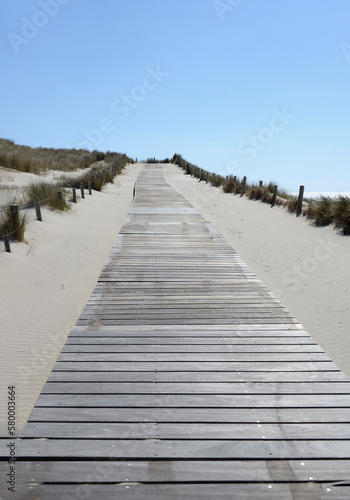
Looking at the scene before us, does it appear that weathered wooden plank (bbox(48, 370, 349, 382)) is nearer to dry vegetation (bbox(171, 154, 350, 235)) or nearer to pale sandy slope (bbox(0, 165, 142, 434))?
pale sandy slope (bbox(0, 165, 142, 434))

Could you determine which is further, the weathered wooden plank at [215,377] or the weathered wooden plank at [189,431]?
the weathered wooden plank at [215,377]

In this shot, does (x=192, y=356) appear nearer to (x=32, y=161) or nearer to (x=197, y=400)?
(x=197, y=400)

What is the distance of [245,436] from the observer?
2451mm

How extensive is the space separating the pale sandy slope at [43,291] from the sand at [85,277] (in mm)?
11

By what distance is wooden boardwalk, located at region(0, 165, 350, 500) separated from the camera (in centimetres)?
214

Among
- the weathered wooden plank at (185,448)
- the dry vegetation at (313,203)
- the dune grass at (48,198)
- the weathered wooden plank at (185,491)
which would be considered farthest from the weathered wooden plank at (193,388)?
the dune grass at (48,198)

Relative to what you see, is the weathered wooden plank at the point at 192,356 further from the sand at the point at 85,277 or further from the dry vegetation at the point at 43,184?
the dry vegetation at the point at 43,184

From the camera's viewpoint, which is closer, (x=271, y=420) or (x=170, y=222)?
(x=271, y=420)

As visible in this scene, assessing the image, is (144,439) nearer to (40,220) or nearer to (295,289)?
(295,289)

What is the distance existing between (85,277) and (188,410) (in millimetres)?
4422

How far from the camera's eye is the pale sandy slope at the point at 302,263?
5.07 m

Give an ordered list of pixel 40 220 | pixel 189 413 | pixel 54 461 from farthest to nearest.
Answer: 1. pixel 40 220
2. pixel 189 413
3. pixel 54 461

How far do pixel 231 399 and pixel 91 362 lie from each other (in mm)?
1201

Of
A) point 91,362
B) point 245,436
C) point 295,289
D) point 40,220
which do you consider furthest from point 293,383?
point 40,220
